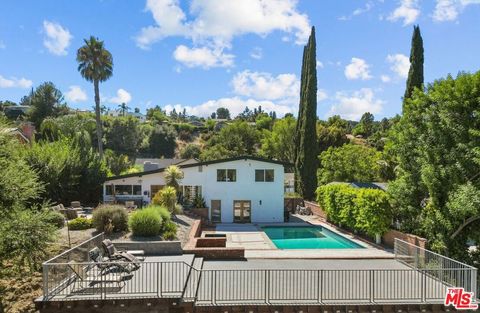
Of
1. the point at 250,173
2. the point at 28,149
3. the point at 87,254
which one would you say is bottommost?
the point at 87,254

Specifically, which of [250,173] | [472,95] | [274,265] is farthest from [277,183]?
[472,95]

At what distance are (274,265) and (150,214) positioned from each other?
21.1ft

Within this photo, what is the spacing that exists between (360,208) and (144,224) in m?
11.7

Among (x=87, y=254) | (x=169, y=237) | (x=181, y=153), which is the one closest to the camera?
(x=87, y=254)

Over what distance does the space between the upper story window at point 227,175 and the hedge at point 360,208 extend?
7097 millimetres

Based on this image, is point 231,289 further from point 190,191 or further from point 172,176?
point 190,191

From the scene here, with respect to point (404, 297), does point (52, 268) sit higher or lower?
higher

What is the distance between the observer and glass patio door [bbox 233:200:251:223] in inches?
1172

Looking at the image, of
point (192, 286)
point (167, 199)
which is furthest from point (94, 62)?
point (192, 286)

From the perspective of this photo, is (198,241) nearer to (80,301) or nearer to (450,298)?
(80,301)

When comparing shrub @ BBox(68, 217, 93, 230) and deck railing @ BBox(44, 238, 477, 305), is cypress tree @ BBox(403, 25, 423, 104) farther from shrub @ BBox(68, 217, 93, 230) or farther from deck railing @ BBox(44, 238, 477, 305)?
shrub @ BBox(68, 217, 93, 230)

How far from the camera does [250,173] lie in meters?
29.8

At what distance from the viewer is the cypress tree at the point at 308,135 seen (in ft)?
121

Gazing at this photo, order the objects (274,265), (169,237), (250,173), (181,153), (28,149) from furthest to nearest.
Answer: (181,153) → (250,173) → (28,149) → (169,237) → (274,265)
